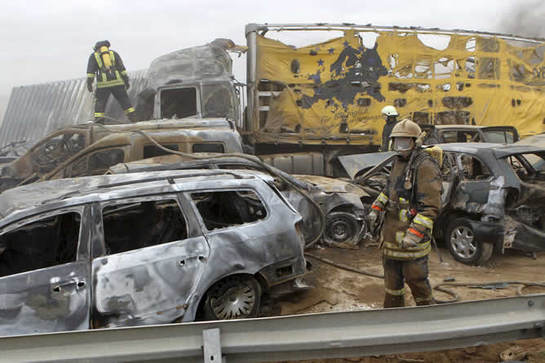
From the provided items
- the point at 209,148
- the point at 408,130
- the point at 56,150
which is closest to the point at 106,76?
the point at 56,150

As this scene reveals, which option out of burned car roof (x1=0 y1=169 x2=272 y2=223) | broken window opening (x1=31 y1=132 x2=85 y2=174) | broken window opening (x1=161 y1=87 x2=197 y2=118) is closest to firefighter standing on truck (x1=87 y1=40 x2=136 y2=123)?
broken window opening (x1=161 y1=87 x2=197 y2=118)

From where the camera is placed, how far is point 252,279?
3.51 meters

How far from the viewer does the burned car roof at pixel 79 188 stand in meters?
3.02

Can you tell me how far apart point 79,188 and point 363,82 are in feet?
24.6

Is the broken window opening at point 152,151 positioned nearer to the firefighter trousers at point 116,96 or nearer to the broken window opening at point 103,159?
the broken window opening at point 103,159

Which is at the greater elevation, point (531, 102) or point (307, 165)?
point (531, 102)

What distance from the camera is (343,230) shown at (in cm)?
592

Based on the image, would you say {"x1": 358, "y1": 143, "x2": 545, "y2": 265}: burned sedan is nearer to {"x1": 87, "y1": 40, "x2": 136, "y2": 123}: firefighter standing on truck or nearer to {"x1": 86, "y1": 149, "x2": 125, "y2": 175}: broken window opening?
{"x1": 86, "y1": 149, "x2": 125, "y2": 175}: broken window opening

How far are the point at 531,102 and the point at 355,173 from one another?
6.49 meters

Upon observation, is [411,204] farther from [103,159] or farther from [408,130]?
[103,159]

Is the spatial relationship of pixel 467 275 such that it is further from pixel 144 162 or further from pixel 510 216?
pixel 144 162

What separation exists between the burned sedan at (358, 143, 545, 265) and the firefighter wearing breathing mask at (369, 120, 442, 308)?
1.95m

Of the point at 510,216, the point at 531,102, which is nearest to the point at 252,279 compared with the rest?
the point at 510,216

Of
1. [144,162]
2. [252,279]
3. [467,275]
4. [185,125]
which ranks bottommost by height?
[467,275]
